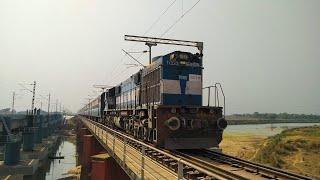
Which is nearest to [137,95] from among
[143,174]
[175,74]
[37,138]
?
[175,74]

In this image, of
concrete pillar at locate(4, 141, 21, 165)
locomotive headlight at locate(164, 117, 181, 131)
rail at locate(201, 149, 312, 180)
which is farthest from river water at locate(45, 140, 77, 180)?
rail at locate(201, 149, 312, 180)

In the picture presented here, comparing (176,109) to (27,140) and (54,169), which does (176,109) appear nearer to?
(27,140)

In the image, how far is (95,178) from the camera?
15781mm

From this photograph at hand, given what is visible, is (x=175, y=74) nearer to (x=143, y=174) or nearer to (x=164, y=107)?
(x=164, y=107)

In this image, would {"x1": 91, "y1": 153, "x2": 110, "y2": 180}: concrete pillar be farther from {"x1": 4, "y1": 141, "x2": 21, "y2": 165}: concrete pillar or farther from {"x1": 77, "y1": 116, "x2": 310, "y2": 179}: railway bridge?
{"x1": 4, "y1": 141, "x2": 21, "y2": 165}: concrete pillar

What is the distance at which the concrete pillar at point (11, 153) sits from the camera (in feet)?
111

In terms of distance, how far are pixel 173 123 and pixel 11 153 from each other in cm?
2717

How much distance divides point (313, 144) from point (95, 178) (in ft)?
70.6

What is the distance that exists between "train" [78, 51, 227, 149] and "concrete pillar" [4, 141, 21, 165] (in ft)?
69.6

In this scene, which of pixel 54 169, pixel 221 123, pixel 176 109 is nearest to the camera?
pixel 176 109

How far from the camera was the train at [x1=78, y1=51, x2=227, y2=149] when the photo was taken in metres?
13.9

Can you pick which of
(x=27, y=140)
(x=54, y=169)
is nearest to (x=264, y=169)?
(x=27, y=140)

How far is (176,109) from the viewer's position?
14.3 m

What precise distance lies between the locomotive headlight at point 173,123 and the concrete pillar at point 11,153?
26.3 meters
